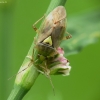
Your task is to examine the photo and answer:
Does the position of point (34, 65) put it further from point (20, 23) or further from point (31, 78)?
point (20, 23)

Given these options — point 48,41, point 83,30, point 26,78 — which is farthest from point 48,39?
point 83,30

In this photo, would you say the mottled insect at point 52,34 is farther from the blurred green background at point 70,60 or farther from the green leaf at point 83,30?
the blurred green background at point 70,60

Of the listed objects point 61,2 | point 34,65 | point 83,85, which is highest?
point 61,2

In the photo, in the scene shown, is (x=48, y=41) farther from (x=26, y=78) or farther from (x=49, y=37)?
(x=26, y=78)

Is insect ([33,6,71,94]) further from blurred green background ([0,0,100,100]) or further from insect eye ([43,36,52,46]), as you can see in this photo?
blurred green background ([0,0,100,100])

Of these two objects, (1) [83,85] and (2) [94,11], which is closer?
(2) [94,11]

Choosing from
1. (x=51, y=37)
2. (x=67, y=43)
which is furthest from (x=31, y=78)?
(x=67, y=43)
